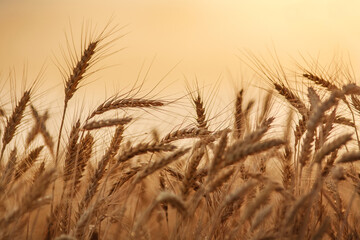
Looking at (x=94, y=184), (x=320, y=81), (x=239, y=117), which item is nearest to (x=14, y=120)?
(x=94, y=184)

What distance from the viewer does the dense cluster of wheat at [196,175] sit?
2258mm

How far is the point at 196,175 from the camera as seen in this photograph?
260 centimetres

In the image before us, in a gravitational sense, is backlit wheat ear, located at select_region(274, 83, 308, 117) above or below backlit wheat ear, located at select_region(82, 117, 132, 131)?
above

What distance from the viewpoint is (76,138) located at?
313 centimetres

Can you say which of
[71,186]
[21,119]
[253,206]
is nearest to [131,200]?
[71,186]

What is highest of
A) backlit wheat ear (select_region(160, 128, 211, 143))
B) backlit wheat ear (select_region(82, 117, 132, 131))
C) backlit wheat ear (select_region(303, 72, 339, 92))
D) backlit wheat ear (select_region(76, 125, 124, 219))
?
backlit wheat ear (select_region(303, 72, 339, 92))

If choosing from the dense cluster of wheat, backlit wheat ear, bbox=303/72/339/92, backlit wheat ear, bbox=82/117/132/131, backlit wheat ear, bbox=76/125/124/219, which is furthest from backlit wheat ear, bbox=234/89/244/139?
backlit wheat ear, bbox=76/125/124/219

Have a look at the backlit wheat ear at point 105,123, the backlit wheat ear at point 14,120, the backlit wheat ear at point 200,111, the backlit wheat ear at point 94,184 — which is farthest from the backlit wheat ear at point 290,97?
the backlit wheat ear at point 14,120

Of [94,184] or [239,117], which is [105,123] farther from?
[239,117]

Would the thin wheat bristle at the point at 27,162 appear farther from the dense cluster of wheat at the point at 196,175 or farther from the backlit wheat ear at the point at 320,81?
the backlit wheat ear at the point at 320,81

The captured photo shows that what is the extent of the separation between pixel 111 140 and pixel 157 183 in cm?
38

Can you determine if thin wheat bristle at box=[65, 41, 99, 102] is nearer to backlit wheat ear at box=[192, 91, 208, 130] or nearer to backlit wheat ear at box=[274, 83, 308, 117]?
backlit wheat ear at box=[192, 91, 208, 130]

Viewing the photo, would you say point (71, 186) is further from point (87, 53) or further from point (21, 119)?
point (87, 53)

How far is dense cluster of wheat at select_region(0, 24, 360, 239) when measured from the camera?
2.26 metres
